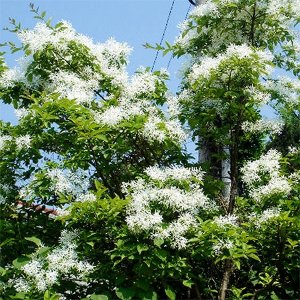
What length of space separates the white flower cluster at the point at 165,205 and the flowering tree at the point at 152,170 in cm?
2

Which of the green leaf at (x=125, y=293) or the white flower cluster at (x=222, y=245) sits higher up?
the white flower cluster at (x=222, y=245)

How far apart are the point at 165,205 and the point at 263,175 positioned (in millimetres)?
1150

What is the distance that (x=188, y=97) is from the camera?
5.52m

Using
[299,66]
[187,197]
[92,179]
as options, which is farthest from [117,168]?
[299,66]

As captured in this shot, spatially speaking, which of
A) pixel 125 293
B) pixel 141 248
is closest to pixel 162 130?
pixel 141 248

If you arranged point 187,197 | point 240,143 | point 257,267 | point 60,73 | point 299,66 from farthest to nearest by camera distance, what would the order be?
point 299,66
point 240,143
point 60,73
point 257,267
point 187,197

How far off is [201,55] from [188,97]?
0.85 metres

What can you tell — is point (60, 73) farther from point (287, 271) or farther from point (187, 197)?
point (287, 271)

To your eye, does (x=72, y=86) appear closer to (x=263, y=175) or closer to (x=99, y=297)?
(x=263, y=175)

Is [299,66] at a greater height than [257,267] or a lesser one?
greater

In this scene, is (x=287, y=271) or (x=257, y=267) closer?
(x=287, y=271)

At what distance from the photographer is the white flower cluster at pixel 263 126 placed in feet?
18.1

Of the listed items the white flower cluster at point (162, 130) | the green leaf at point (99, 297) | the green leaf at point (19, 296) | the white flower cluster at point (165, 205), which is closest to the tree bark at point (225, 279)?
the white flower cluster at point (165, 205)

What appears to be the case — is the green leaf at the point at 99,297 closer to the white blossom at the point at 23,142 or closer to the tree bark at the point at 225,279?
the tree bark at the point at 225,279
